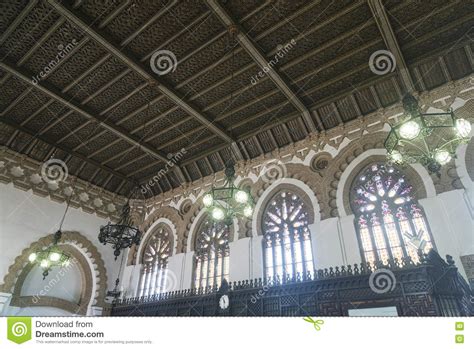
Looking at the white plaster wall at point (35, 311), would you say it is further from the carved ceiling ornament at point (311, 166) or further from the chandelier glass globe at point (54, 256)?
the carved ceiling ornament at point (311, 166)

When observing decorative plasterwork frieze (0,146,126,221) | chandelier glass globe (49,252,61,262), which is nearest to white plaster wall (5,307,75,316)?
chandelier glass globe (49,252,61,262)

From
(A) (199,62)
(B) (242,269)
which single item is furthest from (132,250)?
(A) (199,62)

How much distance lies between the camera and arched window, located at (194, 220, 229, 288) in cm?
841

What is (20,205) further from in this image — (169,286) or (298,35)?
(298,35)

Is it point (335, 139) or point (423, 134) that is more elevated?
point (335, 139)

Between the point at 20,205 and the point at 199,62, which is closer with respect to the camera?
the point at 199,62

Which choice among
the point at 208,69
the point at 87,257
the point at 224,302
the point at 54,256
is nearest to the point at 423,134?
the point at 208,69

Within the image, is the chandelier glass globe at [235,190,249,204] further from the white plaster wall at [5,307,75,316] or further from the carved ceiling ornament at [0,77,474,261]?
the white plaster wall at [5,307,75,316]

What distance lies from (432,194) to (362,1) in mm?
4161

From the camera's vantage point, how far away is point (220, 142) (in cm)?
976

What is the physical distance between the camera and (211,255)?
879 cm

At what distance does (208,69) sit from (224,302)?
5537 millimetres

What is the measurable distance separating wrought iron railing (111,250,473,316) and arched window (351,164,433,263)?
0.45m

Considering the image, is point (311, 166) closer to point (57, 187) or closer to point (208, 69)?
point (208, 69)
